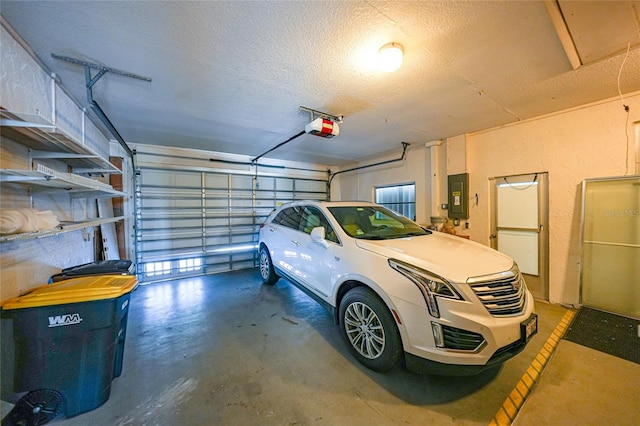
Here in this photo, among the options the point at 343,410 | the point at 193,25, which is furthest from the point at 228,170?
the point at 343,410

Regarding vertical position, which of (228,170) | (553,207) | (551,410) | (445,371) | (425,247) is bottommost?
(551,410)

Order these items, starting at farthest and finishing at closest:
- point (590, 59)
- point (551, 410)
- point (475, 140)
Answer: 1. point (475, 140)
2. point (590, 59)
3. point (551, 410)

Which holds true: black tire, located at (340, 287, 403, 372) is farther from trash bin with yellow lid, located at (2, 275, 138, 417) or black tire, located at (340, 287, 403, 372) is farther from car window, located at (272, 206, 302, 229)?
trash bin with yellow lid, located at (2, 275, 138, 417)

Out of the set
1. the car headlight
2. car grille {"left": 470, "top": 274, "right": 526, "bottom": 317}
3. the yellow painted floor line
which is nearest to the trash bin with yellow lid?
the car headlight

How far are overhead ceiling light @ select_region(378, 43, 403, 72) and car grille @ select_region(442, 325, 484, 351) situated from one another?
7.35ft

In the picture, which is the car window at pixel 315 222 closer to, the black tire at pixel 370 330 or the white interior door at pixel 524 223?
the black tire at pixel 370 330

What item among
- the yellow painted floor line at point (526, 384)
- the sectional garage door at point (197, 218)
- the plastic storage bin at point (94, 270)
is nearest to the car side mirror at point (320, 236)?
the yellow painted floor line at point (526, 384)

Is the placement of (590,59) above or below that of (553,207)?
above

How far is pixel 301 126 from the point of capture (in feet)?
12.8

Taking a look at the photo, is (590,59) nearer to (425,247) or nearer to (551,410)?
(425,247)

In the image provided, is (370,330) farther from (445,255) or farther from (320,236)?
(320,236)

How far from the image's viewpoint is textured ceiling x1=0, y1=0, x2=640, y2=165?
1646mm

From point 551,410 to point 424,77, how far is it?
313 centimetres

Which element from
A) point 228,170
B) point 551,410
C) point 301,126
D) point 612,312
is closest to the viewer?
point 551,410
